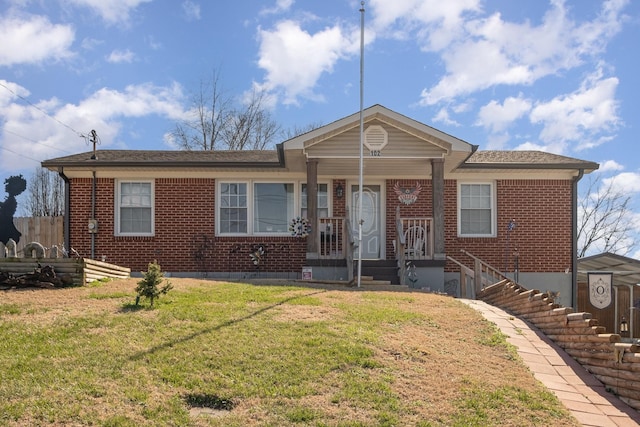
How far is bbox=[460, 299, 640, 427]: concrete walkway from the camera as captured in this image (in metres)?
6.45

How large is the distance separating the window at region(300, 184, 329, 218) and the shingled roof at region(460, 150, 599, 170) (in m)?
3.43

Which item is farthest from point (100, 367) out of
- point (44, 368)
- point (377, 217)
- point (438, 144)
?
point (377, 217)

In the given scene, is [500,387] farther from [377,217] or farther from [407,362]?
[377,217]

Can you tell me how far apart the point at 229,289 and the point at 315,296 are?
156cm

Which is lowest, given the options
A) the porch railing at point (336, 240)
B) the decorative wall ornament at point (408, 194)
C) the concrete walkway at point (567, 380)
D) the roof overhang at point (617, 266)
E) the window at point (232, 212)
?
the concrete walkway at point (567, 380)

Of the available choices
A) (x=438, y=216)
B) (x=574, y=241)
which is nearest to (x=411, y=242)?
(x=438, y=216)

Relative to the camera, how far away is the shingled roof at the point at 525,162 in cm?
1508

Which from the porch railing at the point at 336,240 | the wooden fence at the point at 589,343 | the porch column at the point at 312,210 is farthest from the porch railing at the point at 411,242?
the wooden fence at the point at 589,343

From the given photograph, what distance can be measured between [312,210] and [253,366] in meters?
7.41

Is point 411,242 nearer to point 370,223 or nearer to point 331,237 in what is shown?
point 370,223

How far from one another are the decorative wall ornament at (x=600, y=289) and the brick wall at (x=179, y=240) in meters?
6.90

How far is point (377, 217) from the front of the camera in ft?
52.0

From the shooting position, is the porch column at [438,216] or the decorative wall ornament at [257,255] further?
the decorative wall ornament at [257,255]

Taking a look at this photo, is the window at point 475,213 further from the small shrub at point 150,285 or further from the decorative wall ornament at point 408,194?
the small shrub at point 150,285
